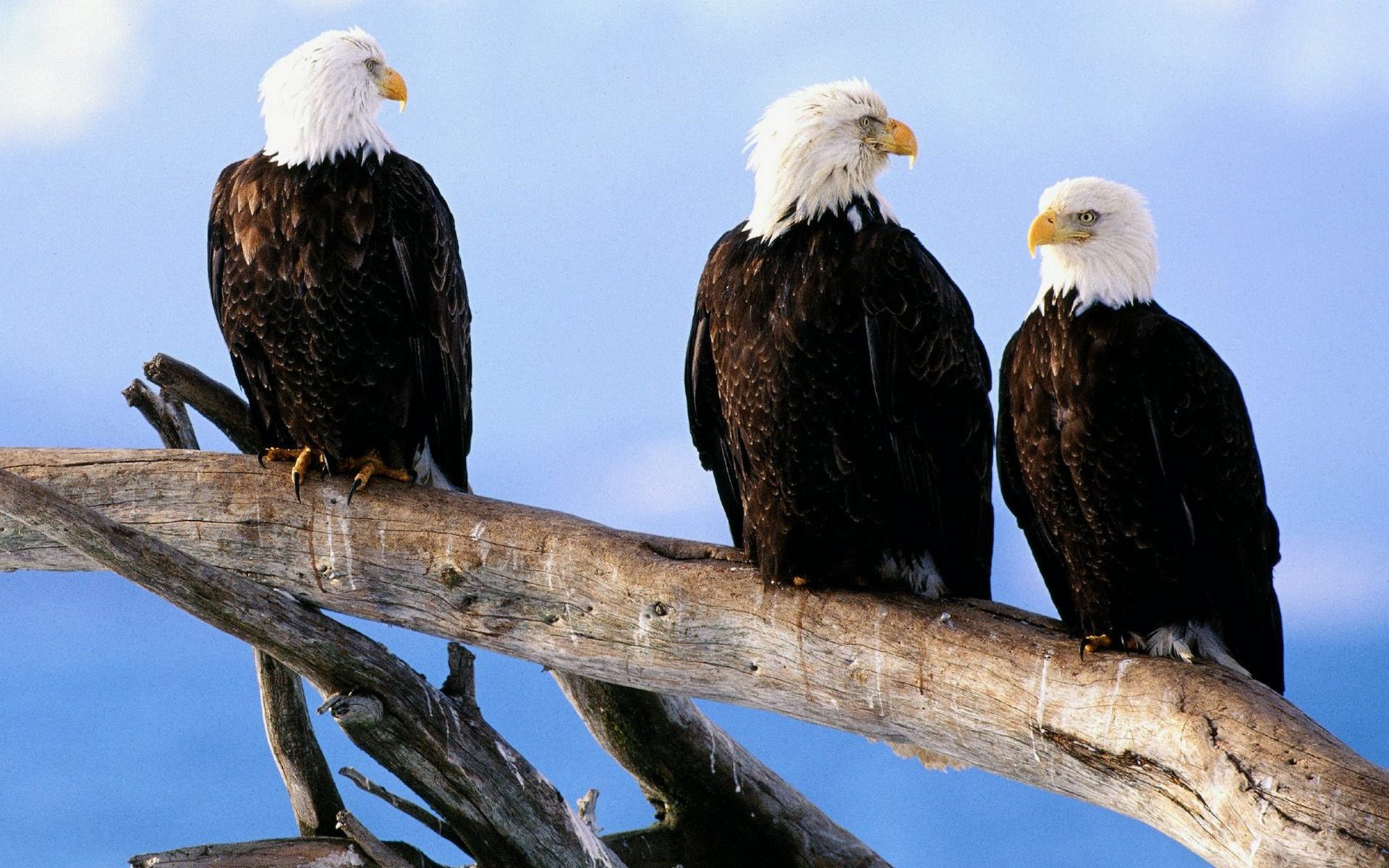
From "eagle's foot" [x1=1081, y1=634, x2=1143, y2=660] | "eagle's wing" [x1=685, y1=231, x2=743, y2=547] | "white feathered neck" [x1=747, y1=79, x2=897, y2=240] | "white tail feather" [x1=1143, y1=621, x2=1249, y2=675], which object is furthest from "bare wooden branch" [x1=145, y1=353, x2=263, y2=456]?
"white tail feather" [x1=1143, y1=621, x2=1249, y2=675]

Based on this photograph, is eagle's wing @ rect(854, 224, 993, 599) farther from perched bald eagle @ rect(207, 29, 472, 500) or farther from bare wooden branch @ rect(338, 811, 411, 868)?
bare wooden branch @ rect(338, 811, 411, 868)

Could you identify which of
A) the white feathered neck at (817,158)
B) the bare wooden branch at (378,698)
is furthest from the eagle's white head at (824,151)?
the bare wooden branch at (378,698)

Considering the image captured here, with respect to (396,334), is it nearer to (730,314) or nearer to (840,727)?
(730,314)

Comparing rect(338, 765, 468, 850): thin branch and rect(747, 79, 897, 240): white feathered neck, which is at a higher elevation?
rect(747, 79, 897, 240): white feathered neck

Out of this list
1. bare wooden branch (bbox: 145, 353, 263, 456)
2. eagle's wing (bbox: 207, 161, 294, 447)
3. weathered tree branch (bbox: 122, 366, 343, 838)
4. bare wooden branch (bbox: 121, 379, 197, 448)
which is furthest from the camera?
bare wooden branch (bbox: 121, 379, 197, 448)

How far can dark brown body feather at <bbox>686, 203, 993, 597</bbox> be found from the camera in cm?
399

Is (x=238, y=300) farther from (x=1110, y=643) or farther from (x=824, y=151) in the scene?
(x=1110, y=643)

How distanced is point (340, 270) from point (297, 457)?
0.71m

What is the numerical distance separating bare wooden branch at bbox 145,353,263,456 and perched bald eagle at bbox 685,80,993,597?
1.95 metres

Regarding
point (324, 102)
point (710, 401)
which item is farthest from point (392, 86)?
point (710, 401)

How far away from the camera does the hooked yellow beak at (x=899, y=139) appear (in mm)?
4086

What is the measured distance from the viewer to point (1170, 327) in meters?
3.87

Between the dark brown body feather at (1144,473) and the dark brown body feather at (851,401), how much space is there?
0.66 feet

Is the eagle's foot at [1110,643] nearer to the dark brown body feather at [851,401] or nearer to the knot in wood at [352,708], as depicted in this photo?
the dark brown body feather at [851,401]
